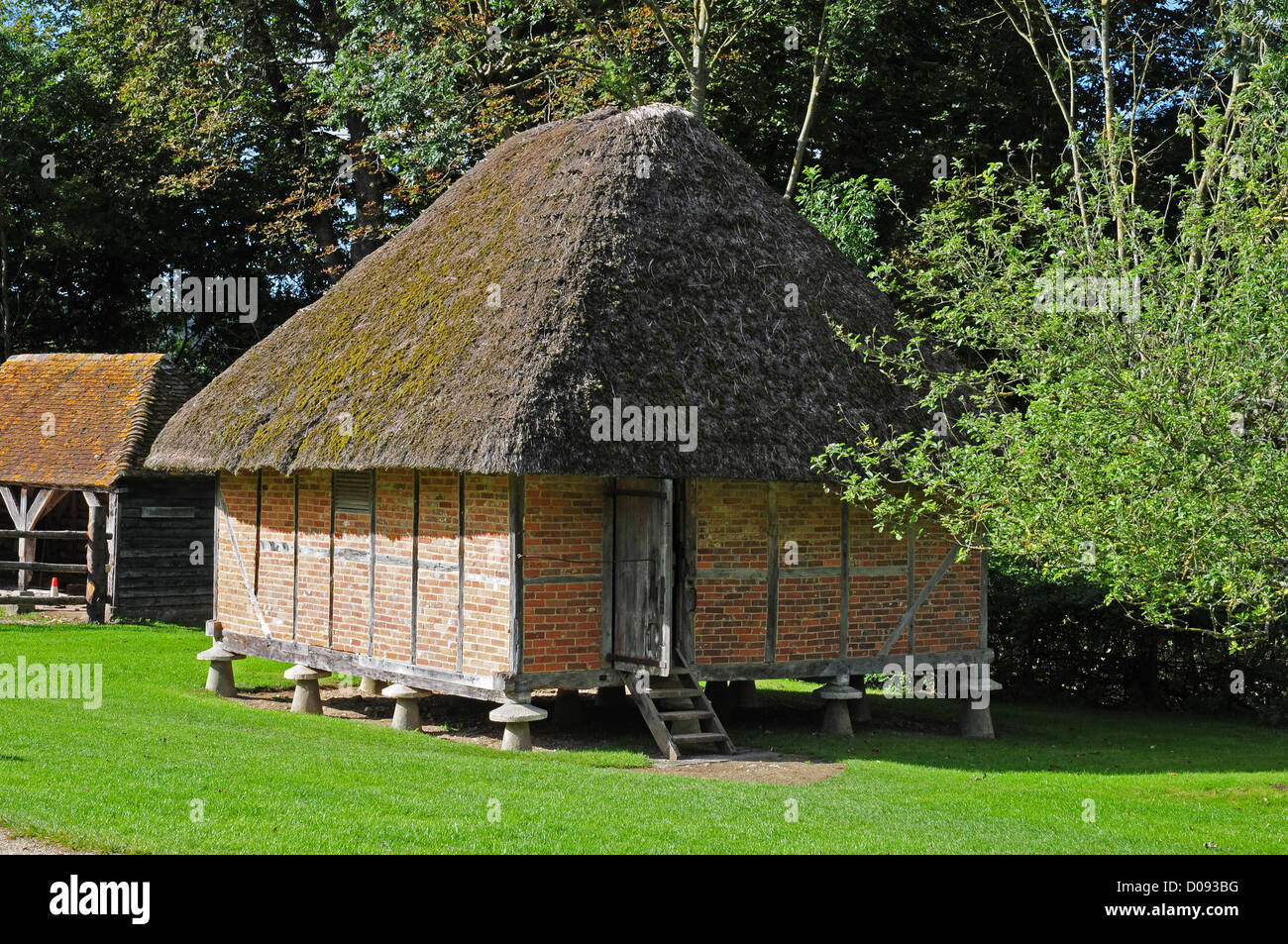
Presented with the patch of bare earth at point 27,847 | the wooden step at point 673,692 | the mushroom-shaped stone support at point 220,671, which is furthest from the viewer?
the mushroom-shaped stone support at point 220,671

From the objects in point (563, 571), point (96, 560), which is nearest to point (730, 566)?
point (563, 571)

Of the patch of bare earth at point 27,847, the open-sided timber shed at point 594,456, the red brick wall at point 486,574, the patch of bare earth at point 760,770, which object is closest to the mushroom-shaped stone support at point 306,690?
the open-sided timber shed at point 594,456

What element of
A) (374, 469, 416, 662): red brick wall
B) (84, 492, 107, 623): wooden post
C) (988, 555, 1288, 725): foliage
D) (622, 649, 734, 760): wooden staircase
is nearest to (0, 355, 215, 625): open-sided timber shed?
(84, 492, 107, 623): wooden post

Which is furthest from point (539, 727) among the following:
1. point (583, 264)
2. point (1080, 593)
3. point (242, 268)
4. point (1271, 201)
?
point (242, 268)

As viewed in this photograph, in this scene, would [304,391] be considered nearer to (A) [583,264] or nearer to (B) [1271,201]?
(A) [583,264]

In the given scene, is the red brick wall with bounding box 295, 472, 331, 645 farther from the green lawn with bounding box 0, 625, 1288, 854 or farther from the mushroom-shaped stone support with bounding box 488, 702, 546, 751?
the mushroom-shaped stone support with bounding box 488, 702, 546, 751

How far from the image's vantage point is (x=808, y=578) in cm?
1402

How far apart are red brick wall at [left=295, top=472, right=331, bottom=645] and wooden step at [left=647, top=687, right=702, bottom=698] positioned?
4.05 meters

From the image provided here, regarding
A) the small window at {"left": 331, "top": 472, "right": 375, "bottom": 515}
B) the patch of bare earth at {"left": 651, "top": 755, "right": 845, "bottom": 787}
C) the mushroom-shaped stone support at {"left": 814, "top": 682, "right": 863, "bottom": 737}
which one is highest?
the small window at {"left": 331, "top": 472, "right": 375, "bottom": 515}

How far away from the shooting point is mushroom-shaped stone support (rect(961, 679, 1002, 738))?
1509 cm

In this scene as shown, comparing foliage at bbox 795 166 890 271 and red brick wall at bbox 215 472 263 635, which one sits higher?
foliage at bbox 795 166 890 271

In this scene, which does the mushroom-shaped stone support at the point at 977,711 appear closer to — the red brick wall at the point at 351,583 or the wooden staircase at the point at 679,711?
the wooden staircase at the point at 679,711

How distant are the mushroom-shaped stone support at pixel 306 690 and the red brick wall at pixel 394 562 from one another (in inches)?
56.3

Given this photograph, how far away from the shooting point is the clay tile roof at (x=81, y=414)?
22812 mm
